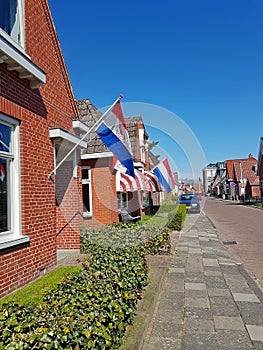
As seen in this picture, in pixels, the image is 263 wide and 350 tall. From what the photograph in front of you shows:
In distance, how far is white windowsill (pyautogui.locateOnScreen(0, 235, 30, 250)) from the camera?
5.22 m

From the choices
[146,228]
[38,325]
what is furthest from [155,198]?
[38,325]

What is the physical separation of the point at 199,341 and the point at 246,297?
6.95 ft

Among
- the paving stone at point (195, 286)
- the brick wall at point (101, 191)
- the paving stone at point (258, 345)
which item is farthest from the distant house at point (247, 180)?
the paving stone at point (258, 345)

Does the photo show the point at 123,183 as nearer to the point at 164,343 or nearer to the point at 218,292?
the point at 218,292

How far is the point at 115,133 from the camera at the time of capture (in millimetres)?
8406

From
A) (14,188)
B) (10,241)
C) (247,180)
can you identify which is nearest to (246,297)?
(10,241)

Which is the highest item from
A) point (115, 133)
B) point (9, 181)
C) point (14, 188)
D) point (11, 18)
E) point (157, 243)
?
point (11, 18)

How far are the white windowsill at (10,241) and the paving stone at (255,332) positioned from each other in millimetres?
4139

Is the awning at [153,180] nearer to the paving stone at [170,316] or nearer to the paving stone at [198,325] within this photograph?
the paving stone at [170,316]

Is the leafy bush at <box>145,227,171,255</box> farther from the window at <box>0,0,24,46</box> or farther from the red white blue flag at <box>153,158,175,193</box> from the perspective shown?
the red white blue flag at <box>153,158,175,193</box>

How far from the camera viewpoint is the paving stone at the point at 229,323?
4.30 m

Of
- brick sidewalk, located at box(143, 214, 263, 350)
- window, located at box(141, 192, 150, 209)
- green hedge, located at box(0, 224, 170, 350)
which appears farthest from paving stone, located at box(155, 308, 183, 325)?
window, located at box(141, 192, 150, 209)

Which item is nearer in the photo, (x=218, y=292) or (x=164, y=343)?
(x=164, y=343)

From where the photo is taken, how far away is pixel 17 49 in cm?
548
